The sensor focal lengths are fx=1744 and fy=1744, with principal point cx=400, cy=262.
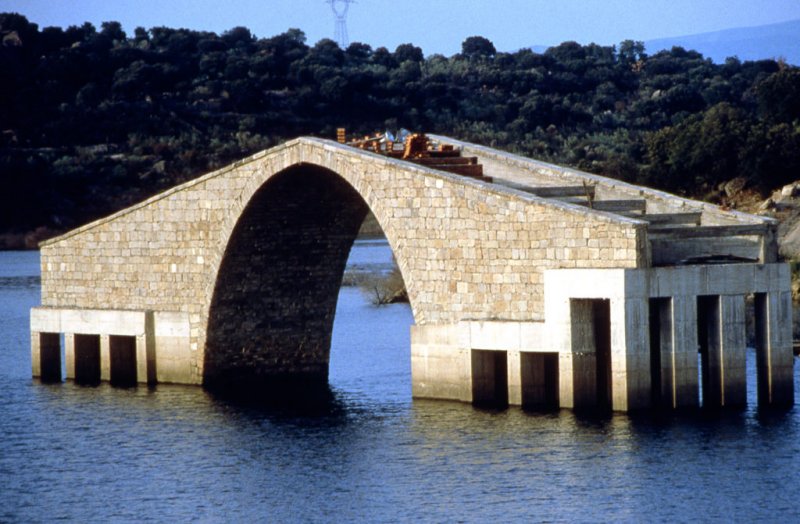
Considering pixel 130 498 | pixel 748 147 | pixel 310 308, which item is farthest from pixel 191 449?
pixel 748 147

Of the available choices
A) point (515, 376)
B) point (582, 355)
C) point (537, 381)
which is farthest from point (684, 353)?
point (515, 376)

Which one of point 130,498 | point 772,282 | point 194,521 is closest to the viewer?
point 194,521

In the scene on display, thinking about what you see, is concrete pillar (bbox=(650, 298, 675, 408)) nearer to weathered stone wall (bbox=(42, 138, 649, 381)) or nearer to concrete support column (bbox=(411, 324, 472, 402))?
weathered stone wall (bbox=(42, 138, 649, 381))

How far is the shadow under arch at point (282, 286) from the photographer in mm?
41531

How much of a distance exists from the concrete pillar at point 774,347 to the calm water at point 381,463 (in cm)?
63

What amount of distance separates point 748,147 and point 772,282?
3164 centimetres

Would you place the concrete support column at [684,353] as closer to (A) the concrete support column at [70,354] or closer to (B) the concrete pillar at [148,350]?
(B) the concrete pillar at [148,350]

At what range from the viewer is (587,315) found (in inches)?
1310

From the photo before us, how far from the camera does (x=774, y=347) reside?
33.3 meters

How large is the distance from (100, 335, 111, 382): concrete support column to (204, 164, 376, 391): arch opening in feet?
10.2

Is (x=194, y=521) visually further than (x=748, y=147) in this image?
No

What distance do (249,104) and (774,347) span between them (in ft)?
240

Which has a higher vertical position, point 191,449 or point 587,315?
point 587,315

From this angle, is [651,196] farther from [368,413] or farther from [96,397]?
[96,397]
